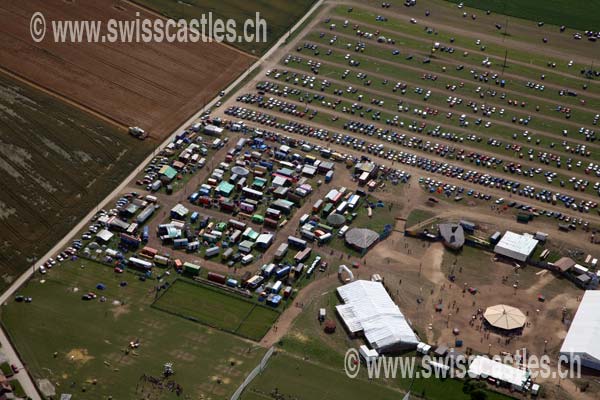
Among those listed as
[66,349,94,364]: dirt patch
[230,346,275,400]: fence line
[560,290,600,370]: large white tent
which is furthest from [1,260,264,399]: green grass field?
[560,290,600,370]: large white tent

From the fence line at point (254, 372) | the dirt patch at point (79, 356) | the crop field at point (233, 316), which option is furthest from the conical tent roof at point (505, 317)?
the dirt patch at point (79, 356)

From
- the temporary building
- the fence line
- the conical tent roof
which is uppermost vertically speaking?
the conical tent roof

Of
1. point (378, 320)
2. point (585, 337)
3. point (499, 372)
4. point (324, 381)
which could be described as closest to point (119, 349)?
point (324, 381)

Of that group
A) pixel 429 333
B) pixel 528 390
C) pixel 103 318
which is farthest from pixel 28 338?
pixel 528 390

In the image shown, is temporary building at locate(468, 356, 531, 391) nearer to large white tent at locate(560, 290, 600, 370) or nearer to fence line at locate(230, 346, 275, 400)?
large white tent at locate(560, 290, 600, 370)

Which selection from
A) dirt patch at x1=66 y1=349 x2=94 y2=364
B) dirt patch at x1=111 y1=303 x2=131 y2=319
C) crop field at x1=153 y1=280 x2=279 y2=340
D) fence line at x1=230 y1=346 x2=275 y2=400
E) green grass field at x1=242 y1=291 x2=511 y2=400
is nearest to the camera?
fence line at x1=230 y1=346 x2=275 y2=400

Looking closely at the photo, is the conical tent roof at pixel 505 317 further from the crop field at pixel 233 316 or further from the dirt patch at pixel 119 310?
the dirt patch at pixel 119 310
